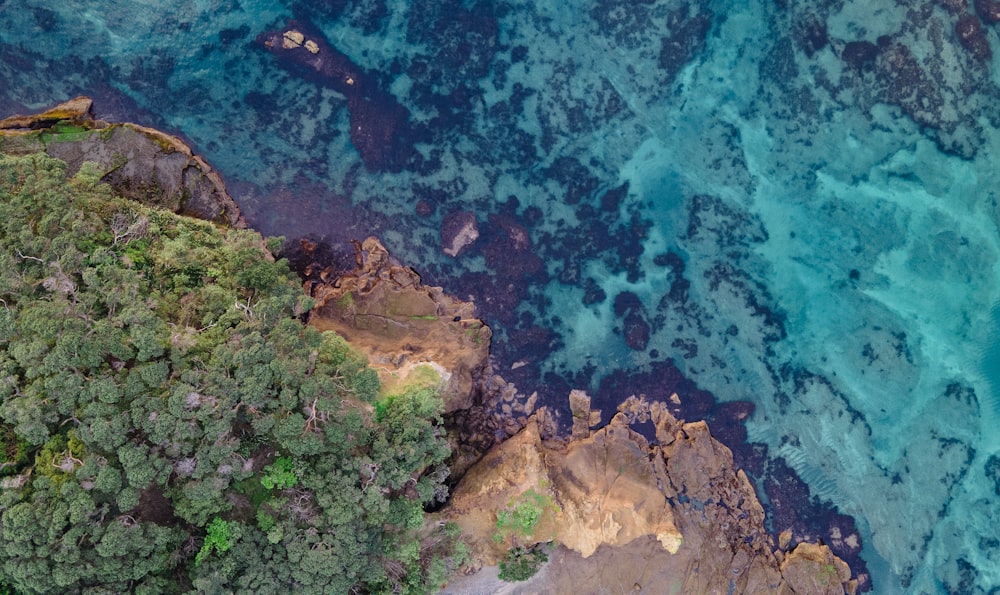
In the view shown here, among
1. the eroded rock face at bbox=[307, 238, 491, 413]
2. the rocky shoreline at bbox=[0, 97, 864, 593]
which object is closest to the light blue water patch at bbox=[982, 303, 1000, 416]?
the rocky shoreline at bbox=[0, 97, 864, 593]

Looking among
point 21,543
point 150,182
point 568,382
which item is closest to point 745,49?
point 568,382

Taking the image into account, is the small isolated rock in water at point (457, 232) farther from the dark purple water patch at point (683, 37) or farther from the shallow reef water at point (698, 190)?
the dark purple water patch at point (683, 37)

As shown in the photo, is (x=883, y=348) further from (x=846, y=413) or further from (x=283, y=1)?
(x=283, y=1)

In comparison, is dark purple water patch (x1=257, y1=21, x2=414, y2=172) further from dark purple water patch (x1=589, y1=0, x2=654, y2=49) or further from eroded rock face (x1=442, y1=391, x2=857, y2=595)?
eroded rock face (x1=442, y1=391, x2=857, y2=595)

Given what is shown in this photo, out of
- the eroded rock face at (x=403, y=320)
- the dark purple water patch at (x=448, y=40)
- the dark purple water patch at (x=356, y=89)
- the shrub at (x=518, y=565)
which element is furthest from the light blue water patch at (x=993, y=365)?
the dark purple water patch at (x=356, y=89)

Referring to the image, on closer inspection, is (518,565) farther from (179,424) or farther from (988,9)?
(988,9)

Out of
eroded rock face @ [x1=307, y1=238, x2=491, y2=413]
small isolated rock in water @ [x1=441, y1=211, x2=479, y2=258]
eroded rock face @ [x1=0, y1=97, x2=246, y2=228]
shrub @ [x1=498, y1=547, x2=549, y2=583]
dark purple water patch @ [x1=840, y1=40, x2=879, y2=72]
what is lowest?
shrub @ [x1=498, y1=547, x2=549, y2=583]
